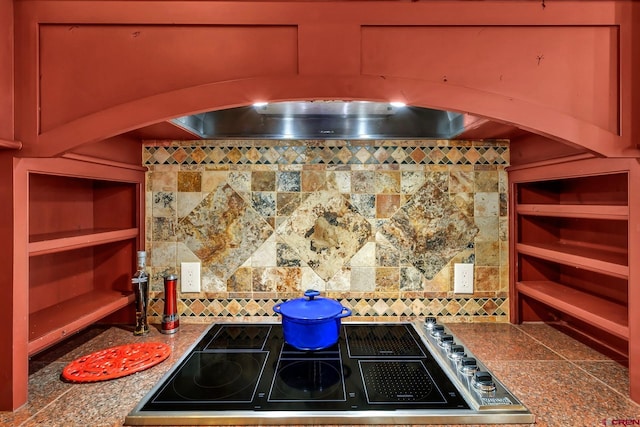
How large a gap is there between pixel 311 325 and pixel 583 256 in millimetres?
974

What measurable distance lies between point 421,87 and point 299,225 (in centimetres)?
82

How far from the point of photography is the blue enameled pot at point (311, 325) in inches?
45.8

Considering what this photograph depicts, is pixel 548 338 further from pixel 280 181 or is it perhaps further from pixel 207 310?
pixel 207 310

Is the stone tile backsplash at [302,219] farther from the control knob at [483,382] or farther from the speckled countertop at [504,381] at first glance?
the control knob at [483,382]

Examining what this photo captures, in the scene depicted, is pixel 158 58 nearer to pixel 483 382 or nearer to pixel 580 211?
pixel 483 382

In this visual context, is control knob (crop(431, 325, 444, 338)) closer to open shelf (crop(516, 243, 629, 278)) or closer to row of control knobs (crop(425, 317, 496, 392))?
row of control knobs (crop(425, 317, 496, 392))

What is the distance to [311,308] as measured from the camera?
3.99ft

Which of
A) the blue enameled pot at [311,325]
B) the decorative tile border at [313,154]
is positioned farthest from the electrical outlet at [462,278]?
the blue enameled pot at [311,325]

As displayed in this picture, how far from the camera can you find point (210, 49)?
33.5 inches

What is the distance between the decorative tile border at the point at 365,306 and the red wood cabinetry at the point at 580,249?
0.26m

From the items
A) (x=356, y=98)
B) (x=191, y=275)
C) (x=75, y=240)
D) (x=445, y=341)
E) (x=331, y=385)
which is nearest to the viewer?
(x=356, y=98)

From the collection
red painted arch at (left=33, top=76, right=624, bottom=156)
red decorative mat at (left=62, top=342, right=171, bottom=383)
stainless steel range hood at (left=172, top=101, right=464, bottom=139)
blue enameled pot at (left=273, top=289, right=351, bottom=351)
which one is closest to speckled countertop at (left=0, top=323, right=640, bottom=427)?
red decorative mat at (left=62, top=342, right=171, bottom=383)

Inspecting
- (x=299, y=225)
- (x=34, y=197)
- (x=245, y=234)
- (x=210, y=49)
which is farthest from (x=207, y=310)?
(x=210, y=49)

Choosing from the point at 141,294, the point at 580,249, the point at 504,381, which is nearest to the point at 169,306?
the point at 141,294
